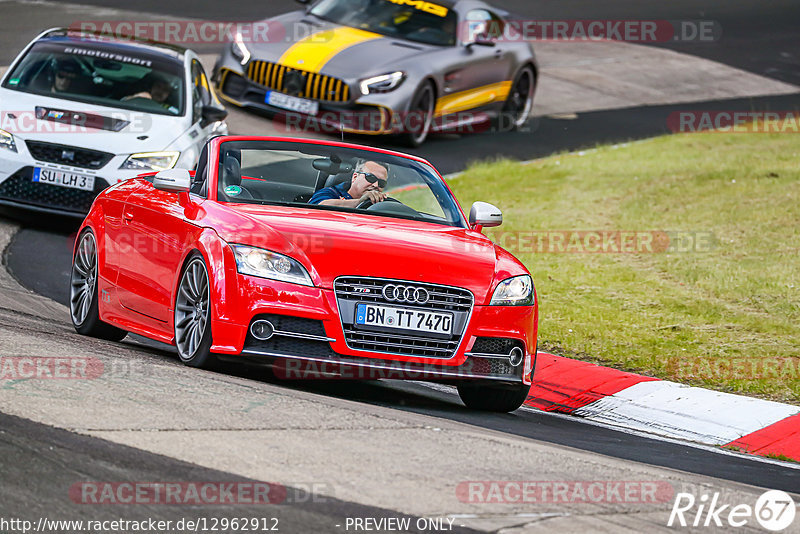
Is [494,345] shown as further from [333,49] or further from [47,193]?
[333,49]

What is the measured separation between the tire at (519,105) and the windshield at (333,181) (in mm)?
11784

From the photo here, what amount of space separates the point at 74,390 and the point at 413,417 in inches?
65.4

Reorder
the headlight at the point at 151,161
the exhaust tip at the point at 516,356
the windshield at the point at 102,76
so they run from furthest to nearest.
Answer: the windshield at the point at 102,76, the headlight at the point at 151,161, the exhaust tip at the point at 516,356

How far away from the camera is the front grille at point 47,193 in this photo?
12.2 m

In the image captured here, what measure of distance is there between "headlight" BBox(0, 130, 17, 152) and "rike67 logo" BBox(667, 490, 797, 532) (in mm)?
8363

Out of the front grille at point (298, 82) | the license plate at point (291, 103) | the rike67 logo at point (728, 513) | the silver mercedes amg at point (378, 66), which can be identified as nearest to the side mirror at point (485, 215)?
the rike67 logo at point (728, 513)

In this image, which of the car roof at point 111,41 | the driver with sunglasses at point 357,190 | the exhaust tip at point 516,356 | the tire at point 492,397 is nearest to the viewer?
the exhaust tip at point 516,356

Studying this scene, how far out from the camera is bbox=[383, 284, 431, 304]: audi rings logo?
282 inches

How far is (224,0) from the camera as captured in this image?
92.4 ft

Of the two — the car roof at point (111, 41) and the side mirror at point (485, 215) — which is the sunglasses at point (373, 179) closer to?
the side mirror at point (485, 215)

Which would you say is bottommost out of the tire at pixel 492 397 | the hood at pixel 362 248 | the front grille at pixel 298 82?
the tire at pixel 492 397

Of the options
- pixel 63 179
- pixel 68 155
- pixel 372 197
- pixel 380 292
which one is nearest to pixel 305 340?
pixel 380 292

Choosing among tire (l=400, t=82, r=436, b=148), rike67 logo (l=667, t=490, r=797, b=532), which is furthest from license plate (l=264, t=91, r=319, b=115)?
rike67 logo (l=667, t=490, r=797, b=532)

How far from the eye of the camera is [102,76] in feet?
44.8
